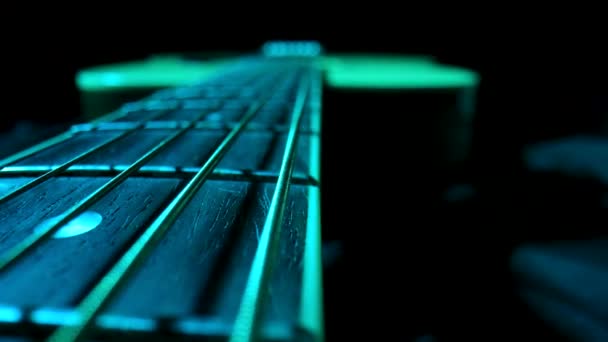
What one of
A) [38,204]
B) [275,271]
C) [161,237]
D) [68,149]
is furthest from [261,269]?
[68,149]

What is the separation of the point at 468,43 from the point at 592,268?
71.7 inches

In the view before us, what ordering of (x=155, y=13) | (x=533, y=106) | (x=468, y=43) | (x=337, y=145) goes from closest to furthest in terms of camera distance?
(x=337, y=145), (x=533, y=106), (x=468, y=43), (x=155, y=13)

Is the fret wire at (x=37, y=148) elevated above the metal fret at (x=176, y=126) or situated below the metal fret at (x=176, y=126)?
below

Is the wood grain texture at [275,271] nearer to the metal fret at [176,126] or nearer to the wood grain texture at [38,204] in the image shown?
the wood grain texture at [38,204]

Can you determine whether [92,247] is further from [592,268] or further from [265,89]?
[592,268]

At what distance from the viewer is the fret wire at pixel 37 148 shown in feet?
1.87

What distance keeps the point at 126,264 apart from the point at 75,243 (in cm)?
8

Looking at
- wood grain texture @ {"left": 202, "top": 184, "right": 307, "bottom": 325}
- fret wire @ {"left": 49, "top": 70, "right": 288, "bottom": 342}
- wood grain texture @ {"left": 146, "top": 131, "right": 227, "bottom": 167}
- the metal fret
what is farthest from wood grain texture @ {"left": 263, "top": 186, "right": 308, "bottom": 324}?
the metal fret

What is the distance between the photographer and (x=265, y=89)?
128 cm

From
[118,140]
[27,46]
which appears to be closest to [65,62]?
[27,46]

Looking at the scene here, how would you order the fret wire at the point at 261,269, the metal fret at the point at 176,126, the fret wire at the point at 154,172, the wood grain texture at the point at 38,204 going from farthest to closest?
the metal fret at the point at 176,126 → the fret wire at the point at 154,172 → the wood grain texture at the point at 38,204 → the fret wire at the point at 261,269

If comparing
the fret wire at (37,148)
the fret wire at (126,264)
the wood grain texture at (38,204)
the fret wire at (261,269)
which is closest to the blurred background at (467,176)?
the fret wire at (37,148)

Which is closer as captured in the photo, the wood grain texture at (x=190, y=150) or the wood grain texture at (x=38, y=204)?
the wood grain texture at (x=38, y=204)

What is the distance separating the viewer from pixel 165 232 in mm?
366
